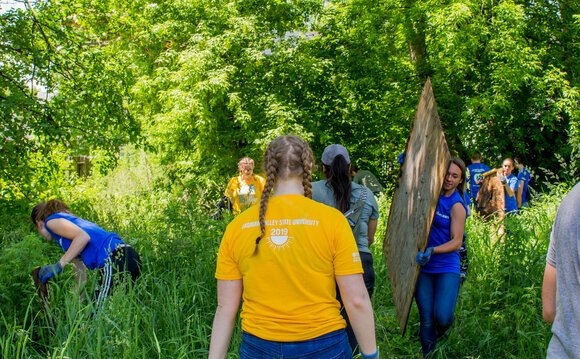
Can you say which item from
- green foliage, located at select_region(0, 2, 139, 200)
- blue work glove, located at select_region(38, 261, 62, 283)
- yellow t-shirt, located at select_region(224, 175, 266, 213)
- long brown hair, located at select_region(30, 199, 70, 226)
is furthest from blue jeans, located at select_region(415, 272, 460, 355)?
green foliage, located at select_region(0, 2, 139, 200)

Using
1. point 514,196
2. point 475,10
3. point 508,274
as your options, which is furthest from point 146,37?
point 508,274

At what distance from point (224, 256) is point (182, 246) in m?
3.75

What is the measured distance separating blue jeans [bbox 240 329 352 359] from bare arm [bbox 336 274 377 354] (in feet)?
0.32

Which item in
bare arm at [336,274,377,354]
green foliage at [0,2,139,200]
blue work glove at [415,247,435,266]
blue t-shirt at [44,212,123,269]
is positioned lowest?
bare arm at [336,274,377,354]

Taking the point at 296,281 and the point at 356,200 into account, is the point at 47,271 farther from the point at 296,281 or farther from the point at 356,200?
the point at 296,281

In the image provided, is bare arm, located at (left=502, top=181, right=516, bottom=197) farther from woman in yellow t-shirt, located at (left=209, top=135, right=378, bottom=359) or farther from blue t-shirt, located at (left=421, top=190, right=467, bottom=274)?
woman in yellow t-shirt, located at (left=209, top=135, right=378, bottom=359)

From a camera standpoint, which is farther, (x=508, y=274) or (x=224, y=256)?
(x=508, y=274)

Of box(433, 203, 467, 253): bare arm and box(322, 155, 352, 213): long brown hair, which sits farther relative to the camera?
box(433, 203, 467, 253): bare arm

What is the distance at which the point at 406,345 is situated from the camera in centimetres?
557

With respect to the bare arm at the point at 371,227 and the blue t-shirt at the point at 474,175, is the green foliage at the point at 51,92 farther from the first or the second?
the blue t-shirt at the point at 474,175

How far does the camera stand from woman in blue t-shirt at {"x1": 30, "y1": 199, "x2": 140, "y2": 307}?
504 cm

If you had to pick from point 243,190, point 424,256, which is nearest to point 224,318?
point 424,256

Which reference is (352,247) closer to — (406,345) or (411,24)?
(406,345)

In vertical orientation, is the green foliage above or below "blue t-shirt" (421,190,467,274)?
above
